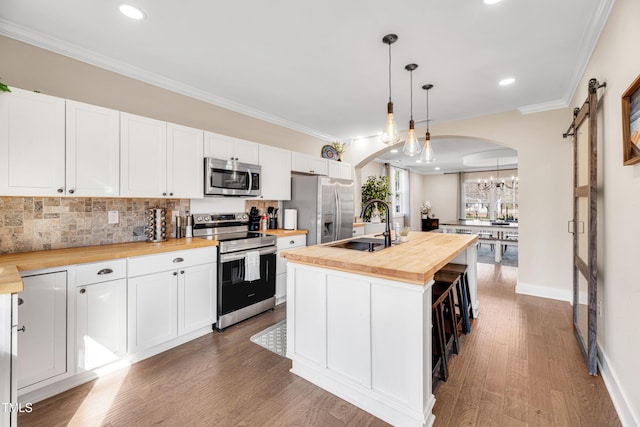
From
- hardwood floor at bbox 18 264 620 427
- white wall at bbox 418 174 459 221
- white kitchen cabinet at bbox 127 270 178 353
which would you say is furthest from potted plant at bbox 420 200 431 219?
white kitchen cabinet at bbox 127 270 178 353

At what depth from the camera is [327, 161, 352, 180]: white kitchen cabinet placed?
5.09 meters

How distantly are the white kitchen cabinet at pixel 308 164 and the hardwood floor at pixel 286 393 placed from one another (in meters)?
2.56

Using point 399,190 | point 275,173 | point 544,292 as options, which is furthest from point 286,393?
point 399,190

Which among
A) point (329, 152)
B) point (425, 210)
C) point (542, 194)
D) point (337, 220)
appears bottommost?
point (337, 220)

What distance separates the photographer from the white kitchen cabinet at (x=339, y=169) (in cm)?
509

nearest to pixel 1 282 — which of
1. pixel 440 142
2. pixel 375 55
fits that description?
pixel 375 55

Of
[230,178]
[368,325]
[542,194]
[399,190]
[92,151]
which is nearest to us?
[368,325]

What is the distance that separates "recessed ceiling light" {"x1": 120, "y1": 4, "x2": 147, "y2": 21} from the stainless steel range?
6.29ft

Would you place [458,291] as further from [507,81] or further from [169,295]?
[169,295]

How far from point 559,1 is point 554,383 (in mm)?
2670

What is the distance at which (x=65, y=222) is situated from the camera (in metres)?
2.41

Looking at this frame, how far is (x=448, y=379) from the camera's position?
6.92 ft

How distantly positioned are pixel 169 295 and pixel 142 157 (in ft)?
4.20

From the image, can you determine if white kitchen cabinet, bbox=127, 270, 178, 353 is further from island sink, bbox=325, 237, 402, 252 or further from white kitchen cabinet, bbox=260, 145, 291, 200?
white kitchen cabinet, bbox=260, 145, 291, 200
